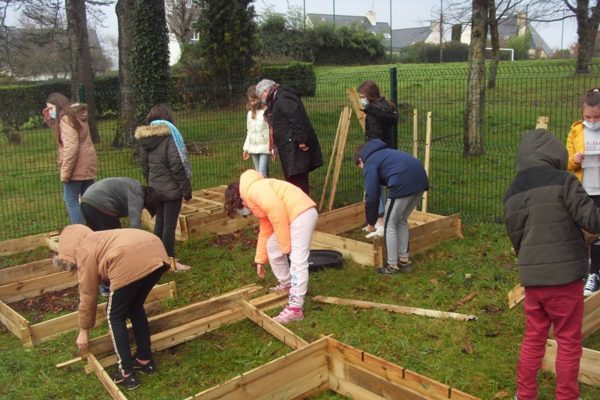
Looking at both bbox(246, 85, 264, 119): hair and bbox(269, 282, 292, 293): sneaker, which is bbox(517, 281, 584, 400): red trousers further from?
bbox(246, 85, 264, 119): hair

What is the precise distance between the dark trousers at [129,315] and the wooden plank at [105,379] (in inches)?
5.6

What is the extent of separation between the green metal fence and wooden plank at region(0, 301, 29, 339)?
3.49m

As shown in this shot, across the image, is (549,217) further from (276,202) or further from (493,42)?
(493,42)

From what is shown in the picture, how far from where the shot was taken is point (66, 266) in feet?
12.5

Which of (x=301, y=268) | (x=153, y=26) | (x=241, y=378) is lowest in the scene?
(x=241, y=378)

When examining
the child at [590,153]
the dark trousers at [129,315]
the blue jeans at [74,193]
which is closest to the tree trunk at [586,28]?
the child at [590,153]

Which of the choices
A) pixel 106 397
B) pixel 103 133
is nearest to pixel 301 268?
pixel 106 397

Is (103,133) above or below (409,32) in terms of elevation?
below

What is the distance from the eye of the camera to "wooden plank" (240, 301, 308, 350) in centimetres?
434

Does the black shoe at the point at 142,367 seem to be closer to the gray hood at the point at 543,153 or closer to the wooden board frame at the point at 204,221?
the gray hood at the point at 543,153

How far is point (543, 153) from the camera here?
319 cm

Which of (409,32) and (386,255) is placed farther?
(409,32)

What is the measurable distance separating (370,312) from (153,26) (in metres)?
8.51

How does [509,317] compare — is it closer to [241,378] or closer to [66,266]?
[241,378]
